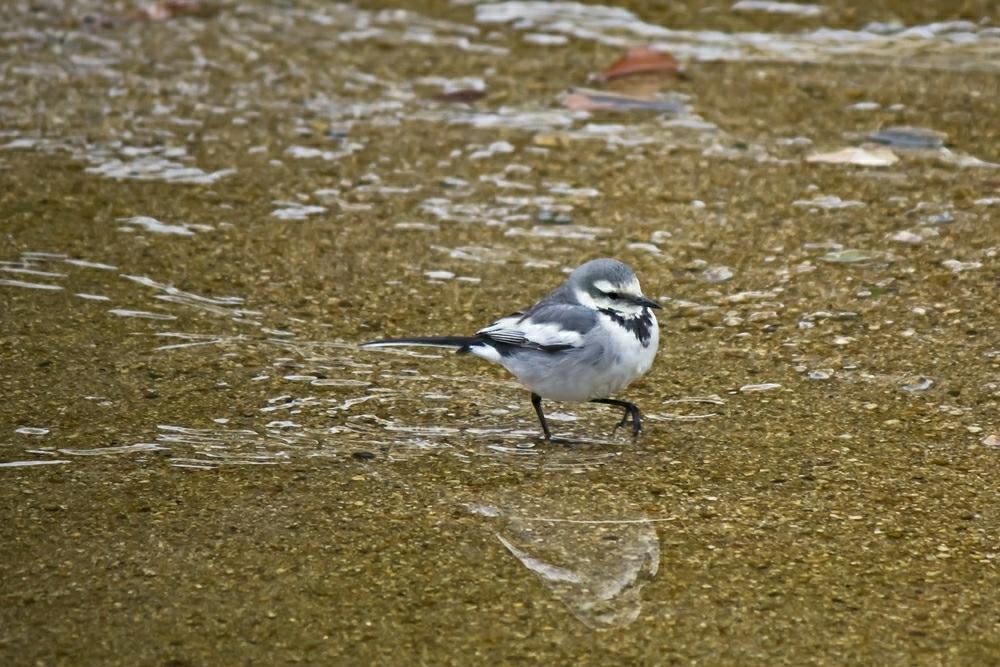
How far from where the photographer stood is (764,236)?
6.27 metres

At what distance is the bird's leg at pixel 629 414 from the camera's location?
478 centimetres

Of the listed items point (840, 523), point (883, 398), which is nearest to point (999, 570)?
point (840, 523)

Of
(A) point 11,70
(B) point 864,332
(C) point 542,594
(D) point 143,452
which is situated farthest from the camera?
(A) point 11,70

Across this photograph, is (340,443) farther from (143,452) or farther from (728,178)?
(728,178)

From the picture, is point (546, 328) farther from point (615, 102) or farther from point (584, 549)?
point (615, 102)

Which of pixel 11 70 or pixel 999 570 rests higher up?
pixel 11 70

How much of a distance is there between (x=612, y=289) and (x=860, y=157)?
102 inches

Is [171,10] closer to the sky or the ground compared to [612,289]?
closer to the sky

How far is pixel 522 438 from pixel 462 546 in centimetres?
90

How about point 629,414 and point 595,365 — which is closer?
Answer: point 595,365

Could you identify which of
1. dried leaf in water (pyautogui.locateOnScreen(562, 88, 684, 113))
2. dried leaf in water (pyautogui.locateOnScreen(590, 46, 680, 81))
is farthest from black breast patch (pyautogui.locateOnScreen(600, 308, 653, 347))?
dried leaf in water (pyautogui.locateOnScreen(590, 46, 680, 81))

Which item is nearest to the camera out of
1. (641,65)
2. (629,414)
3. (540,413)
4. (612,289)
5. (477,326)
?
(612,289)

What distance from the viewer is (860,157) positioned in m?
6.83

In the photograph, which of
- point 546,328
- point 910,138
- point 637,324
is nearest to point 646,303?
point 637,324
